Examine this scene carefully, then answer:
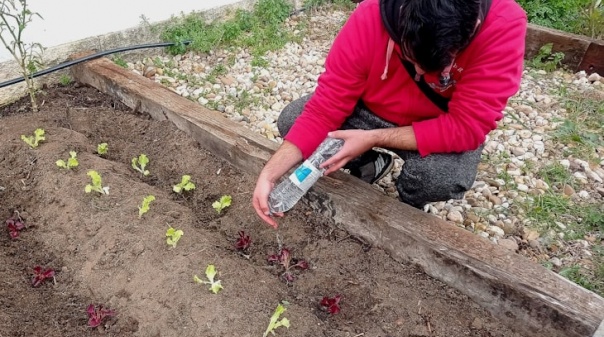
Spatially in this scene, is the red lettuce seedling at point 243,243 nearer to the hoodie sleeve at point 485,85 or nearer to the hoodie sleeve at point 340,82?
Result: the hoodie sleeve at point 340,82

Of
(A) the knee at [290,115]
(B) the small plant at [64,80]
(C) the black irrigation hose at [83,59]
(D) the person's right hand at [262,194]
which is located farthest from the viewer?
(B) the small plant at [64,80]

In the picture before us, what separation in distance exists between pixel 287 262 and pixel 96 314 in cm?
79

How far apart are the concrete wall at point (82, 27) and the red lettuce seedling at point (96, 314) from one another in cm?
190

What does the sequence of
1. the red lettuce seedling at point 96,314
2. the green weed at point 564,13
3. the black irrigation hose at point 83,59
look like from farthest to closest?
1. the green weed at point 564,13
2. the black irrigation hose at point 83,59
3. the red lettuce seedling at point 96,314

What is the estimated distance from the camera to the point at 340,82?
2.26 m

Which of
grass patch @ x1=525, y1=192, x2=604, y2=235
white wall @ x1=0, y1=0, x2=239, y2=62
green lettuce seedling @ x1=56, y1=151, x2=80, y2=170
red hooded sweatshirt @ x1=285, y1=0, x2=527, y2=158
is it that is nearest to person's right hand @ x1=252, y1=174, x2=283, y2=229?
red hooded sweatshirt @ x1=285, y1=0, x2=527, y2=158

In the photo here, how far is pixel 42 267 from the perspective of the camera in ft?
7.60

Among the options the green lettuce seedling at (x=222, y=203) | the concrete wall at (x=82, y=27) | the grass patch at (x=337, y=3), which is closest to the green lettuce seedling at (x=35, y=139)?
the concrete wall at (x=82, y=27)

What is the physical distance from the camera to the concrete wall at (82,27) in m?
3.38

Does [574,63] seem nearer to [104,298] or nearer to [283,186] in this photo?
[283,186]

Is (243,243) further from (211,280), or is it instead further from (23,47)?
(23,47)

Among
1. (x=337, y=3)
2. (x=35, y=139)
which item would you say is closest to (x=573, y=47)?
(x=337, y=3)

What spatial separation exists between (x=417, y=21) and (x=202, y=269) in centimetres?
129

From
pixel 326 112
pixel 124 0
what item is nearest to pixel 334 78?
pixel 326 112
